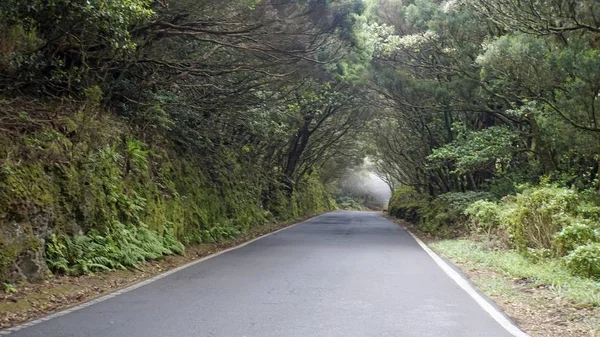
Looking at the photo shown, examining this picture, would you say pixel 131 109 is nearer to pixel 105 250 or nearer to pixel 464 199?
pixel 105 250

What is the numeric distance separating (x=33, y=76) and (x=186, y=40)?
390cm

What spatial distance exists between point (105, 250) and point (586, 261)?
8.17m

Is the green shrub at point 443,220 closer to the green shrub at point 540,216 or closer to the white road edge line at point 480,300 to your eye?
the white road edge line at point 480,300

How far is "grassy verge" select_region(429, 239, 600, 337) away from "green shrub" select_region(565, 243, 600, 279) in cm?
18

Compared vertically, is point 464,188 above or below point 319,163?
below

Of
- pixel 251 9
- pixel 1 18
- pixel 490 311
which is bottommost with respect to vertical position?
pixel 490 311

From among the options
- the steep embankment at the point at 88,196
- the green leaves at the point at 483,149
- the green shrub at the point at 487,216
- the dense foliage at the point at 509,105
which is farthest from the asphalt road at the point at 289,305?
the green leaves at the point at 483,149

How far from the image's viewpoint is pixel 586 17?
1055 cm

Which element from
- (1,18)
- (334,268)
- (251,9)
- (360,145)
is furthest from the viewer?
(360,145)

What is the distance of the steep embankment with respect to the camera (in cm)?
832

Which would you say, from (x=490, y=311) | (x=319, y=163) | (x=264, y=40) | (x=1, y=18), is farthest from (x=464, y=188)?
(x=319, y=163)

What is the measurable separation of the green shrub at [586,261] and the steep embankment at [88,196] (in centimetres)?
767

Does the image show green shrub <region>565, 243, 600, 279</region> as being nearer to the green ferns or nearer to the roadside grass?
the roadside grass

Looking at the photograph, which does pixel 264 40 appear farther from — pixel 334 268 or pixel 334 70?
pixel 334 268
